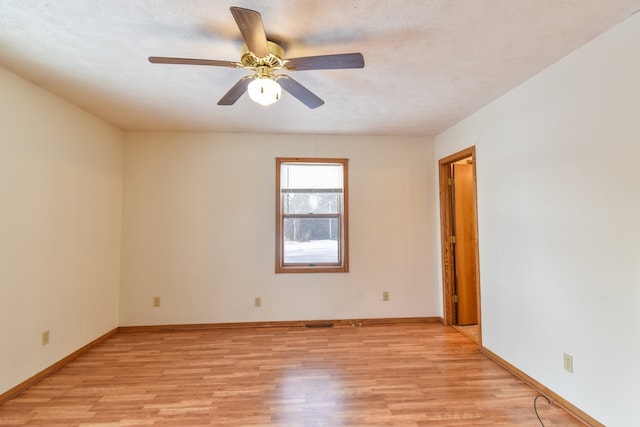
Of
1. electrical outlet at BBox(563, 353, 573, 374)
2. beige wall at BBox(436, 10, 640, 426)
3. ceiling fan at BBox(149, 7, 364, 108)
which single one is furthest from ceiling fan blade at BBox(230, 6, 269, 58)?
electrical outlet at BBox(563, 353, 573, 374)

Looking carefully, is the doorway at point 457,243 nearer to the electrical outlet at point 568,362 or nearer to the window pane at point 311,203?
the window pane at point 311,203

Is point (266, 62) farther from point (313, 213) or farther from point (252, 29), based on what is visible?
point (313, 213)

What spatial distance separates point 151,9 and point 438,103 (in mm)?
2488

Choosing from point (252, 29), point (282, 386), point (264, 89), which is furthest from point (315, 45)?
point (282, 386)

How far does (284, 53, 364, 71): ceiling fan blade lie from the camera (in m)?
1.61

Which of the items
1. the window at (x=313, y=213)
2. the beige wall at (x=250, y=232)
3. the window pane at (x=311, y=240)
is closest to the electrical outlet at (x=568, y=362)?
the beige wall at (x=250, y=232)

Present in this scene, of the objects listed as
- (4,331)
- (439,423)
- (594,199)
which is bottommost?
(439,423)

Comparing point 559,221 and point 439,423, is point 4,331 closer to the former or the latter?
point 439,423

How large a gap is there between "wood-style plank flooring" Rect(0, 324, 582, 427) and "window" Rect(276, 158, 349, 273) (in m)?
1.01

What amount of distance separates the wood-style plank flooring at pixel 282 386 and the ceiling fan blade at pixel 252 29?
2333 mm

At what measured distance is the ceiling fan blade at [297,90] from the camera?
1.93 metres

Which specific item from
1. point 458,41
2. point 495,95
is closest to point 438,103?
point 495,95

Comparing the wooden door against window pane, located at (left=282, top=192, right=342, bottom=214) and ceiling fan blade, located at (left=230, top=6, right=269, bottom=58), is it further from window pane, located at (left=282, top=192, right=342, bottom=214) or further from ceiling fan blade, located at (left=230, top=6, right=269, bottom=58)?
ceiling fan blade, located at (left=230, top=6, right=269, bottom=58)

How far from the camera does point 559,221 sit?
2113 millimetres
